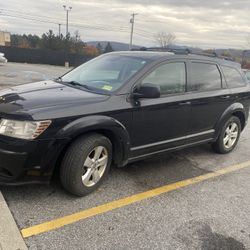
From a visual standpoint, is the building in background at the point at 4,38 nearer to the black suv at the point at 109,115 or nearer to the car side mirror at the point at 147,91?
the black suv at the point at 109,115

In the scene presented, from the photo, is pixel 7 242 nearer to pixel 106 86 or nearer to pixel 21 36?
pixel 106 86

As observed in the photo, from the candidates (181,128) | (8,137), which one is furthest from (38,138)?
(181,128)

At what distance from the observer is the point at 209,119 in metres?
5.45

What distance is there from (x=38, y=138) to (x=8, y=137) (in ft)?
0.99

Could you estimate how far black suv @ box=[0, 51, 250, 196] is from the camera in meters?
3.47

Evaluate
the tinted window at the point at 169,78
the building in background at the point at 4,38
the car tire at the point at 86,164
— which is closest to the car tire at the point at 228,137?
the tinted window at the point at 169,78

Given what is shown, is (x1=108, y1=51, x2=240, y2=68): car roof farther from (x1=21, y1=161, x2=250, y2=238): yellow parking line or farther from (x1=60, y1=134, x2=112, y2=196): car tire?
(x1=21, y1=161, x2=250, y2=238): yellow parking line

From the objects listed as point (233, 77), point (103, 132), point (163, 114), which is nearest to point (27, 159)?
point (103, 132)

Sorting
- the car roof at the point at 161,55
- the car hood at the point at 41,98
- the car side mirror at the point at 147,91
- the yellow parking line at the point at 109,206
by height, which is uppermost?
the car roof at the point at 161,55

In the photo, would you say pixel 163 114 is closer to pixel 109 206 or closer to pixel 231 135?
pixel 109 206

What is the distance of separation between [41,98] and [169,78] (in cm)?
183

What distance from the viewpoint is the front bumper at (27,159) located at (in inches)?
134

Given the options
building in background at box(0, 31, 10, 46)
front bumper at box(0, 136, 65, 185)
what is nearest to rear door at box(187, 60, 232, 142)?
front bumper at box(0, 136, 65, 185)

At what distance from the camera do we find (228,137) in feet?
20.0
